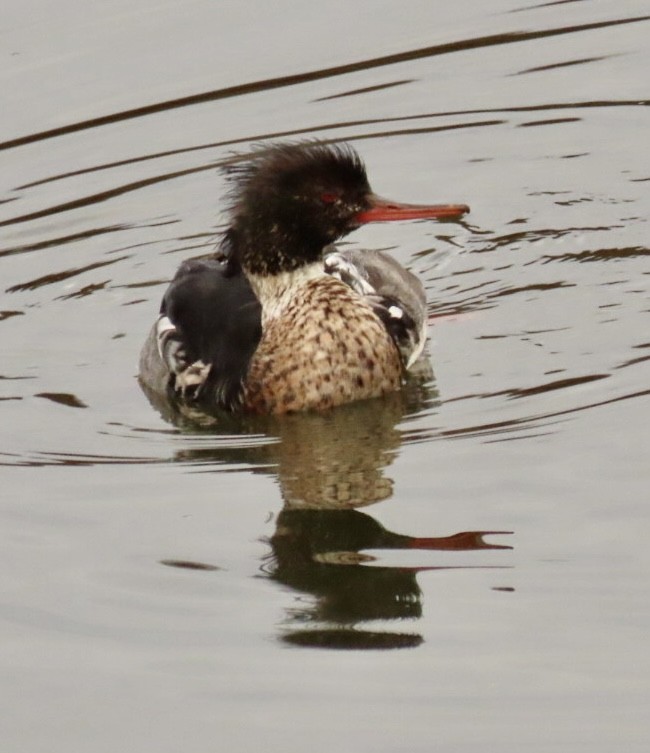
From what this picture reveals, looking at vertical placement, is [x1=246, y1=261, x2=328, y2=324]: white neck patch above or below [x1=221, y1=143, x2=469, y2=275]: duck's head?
below

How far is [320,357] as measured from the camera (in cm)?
922

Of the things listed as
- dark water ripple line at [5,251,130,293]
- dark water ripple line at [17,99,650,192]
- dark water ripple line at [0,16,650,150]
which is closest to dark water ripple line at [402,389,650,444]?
dark water ripple line at [5,251,130,293]

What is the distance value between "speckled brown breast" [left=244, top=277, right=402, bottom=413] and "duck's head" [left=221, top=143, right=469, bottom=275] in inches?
11.1

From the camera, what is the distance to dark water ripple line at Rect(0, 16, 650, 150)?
1294 cm

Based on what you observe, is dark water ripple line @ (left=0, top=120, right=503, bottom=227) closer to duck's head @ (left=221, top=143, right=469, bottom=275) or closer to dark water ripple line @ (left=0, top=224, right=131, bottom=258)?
dark water ripple line @ (left=0, top=224, right=131, bottom=258)

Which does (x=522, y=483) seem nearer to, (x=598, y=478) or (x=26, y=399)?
(x=598, y=478)

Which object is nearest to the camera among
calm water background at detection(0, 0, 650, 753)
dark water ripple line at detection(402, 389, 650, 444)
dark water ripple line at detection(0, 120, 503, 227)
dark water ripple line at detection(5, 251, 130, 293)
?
calm water background at detection(0, 0, 650, 753)

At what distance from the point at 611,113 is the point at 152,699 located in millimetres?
6938

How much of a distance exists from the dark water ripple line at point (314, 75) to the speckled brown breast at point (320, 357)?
4035 mm

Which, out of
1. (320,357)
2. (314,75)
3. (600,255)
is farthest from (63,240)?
(600,255)

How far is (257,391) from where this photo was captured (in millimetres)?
9117

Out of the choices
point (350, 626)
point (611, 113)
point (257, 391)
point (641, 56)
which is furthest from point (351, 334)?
point (641, 56)

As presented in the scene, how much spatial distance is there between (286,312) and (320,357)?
0.30 m

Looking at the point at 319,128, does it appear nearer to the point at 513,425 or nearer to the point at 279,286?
the point at 279,286
